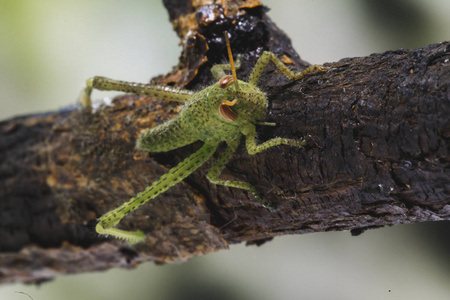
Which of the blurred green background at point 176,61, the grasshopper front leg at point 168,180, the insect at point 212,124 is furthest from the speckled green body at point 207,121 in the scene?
the blurred green background at point 176,61

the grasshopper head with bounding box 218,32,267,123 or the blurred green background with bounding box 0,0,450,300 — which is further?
the blurred green background with bounding box 0,0,450,300

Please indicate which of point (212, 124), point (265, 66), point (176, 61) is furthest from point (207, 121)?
point (176, 61)

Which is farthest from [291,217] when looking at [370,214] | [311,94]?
[311,94]

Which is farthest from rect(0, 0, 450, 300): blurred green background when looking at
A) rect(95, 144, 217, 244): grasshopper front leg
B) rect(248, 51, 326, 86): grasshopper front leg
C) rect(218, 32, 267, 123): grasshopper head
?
rect(95, 144, 217, 244): grasshopper front leg

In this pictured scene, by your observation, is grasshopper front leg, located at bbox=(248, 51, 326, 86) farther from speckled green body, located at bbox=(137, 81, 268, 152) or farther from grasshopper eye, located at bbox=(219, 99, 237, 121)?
grasshopper eye, located at bbox=(219, 99, 237, 121)

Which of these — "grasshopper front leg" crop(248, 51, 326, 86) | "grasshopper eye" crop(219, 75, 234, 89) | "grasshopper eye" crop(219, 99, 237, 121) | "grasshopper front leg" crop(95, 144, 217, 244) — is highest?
"grasshopper front leg" crop(248, 51, 326, 86)

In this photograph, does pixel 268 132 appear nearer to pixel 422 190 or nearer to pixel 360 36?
pixel 422 190
